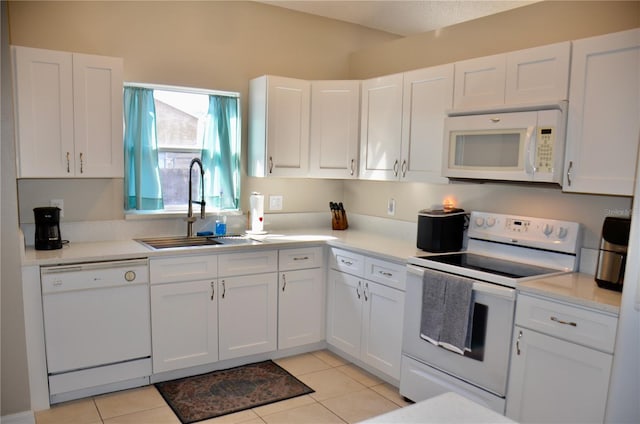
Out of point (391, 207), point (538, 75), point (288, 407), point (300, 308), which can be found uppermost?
point (538, 75)

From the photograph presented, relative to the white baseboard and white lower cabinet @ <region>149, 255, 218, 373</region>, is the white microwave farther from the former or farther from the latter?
the white baseboard

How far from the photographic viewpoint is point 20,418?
2586 millimetres

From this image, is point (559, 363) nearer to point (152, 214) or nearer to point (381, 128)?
point (381, 128)

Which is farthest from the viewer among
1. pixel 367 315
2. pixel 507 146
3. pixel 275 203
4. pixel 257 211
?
pixel 275 203

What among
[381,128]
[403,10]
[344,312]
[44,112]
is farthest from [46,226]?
[403,10]

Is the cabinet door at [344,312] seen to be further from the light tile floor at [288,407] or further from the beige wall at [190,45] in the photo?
the beige wall at [190,45]

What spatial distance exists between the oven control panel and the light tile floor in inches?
47.7

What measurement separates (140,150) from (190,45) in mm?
898

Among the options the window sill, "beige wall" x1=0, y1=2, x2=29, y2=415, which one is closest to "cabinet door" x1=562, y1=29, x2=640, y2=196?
the window sill

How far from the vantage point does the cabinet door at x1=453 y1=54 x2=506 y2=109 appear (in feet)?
9.14

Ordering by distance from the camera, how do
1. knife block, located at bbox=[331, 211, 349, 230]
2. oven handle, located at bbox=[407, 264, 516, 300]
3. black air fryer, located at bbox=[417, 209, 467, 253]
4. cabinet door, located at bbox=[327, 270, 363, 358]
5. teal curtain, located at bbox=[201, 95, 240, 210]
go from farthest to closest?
1. knife block, located at bbox=[331, 211, 349, 230]
2. teal curtain, located at bbox=[201, 95, 240, 210]
3. cabinet door, located at bbox=[327, 270, 363, 358]
4. black air fryer, located at bbox=[417, 209, 467, 253]
5. oven handle, located at bbox=[407, 264, 516, 300]

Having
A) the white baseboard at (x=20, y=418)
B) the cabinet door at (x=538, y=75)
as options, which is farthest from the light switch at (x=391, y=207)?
the white baseboard at (x=20, y=418)

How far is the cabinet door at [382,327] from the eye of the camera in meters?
3.10

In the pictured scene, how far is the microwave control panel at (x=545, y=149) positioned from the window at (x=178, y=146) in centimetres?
232
